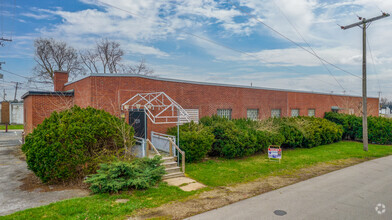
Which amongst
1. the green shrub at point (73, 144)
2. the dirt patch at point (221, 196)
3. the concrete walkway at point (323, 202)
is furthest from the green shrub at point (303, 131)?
the green shrub at point (73, 144)

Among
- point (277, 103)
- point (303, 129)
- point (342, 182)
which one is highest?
point (277, 103)

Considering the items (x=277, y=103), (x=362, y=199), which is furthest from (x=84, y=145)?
(x=277, y=103)

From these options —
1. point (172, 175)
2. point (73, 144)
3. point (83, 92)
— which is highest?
point (83, 92)

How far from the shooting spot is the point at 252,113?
2147 centimetres

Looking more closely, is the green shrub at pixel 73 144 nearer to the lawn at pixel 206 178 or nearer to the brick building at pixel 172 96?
the lawn at pixel 206 178

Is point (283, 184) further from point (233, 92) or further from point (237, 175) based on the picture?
point (233, 92)

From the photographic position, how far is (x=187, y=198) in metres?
7.73

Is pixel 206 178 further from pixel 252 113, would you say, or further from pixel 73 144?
pixel 252 113

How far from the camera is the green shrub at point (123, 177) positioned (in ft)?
25.8

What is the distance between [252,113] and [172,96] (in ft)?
28.0

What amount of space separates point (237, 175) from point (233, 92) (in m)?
10.1

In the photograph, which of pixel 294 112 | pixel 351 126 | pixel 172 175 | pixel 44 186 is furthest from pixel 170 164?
pixel 351 126

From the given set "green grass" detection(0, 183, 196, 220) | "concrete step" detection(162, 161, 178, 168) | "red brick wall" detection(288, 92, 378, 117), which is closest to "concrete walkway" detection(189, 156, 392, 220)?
"green grass" detection(0, 183, 196, 220)
